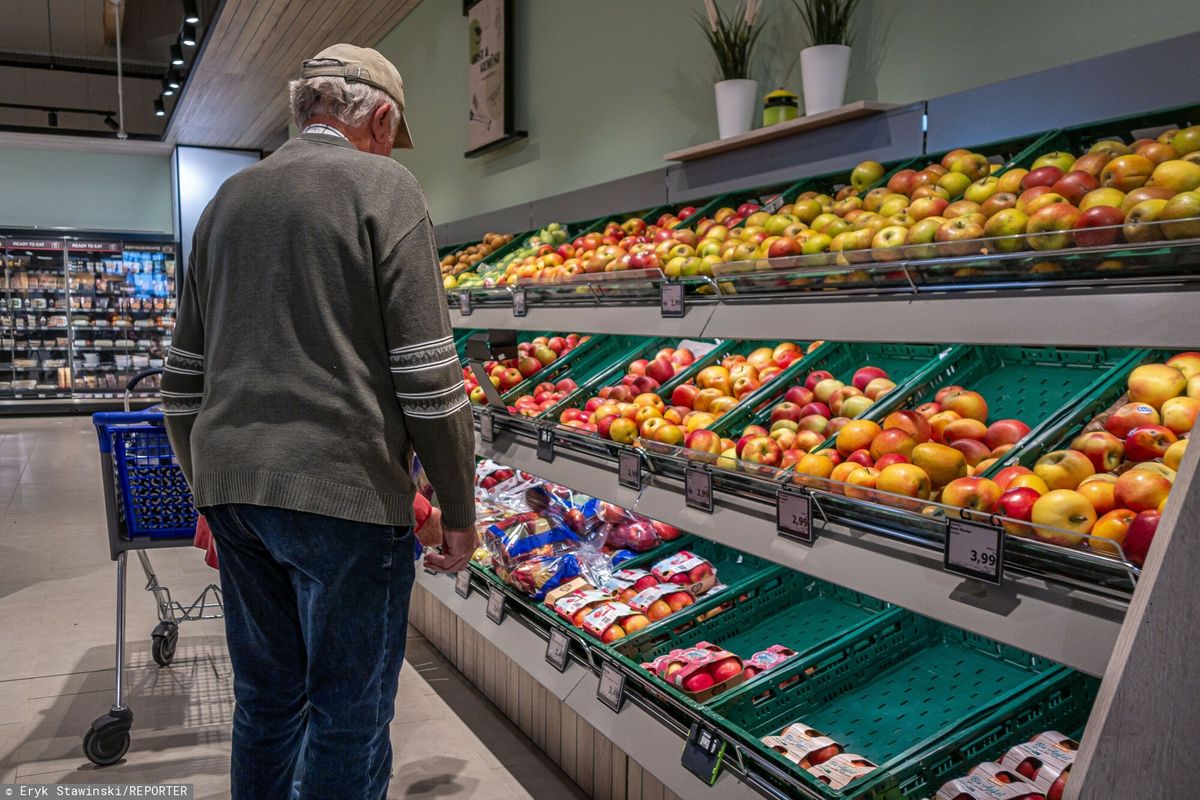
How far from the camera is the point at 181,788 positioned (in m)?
2.53

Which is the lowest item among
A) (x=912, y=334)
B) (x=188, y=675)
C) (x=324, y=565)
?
(x=188, y=675)

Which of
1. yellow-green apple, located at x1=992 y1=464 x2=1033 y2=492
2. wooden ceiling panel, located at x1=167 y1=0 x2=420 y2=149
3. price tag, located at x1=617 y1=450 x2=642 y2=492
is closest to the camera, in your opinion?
yellow-green apple, located at x1=992 y1=464 x2=1033 y2=492

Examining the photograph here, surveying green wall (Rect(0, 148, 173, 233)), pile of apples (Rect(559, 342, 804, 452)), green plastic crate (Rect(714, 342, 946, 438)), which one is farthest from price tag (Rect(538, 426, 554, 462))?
green wall (Rect(0, 148, 173, 233))

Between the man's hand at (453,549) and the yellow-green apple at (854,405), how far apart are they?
0.95 metres

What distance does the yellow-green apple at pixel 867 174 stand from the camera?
8.38 feet

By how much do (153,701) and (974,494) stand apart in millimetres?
2803

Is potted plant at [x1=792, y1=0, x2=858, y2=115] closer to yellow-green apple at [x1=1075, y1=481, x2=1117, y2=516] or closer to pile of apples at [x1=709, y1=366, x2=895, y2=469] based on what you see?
pile of apples at [x1=709, y1=366, x2=895, y2=469]

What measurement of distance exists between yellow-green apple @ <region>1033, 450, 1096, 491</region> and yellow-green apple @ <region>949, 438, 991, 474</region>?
0.29 meters

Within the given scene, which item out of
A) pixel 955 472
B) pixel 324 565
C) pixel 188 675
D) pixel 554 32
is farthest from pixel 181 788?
pixel 554 32

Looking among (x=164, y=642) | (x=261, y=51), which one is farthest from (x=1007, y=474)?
(x=261, y=51)

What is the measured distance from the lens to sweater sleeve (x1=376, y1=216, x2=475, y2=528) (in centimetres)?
164

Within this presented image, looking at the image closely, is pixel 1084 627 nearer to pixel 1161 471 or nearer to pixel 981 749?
pixel 1161 471

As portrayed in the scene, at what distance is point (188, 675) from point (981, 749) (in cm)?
280

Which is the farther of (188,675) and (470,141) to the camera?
(470,141)
